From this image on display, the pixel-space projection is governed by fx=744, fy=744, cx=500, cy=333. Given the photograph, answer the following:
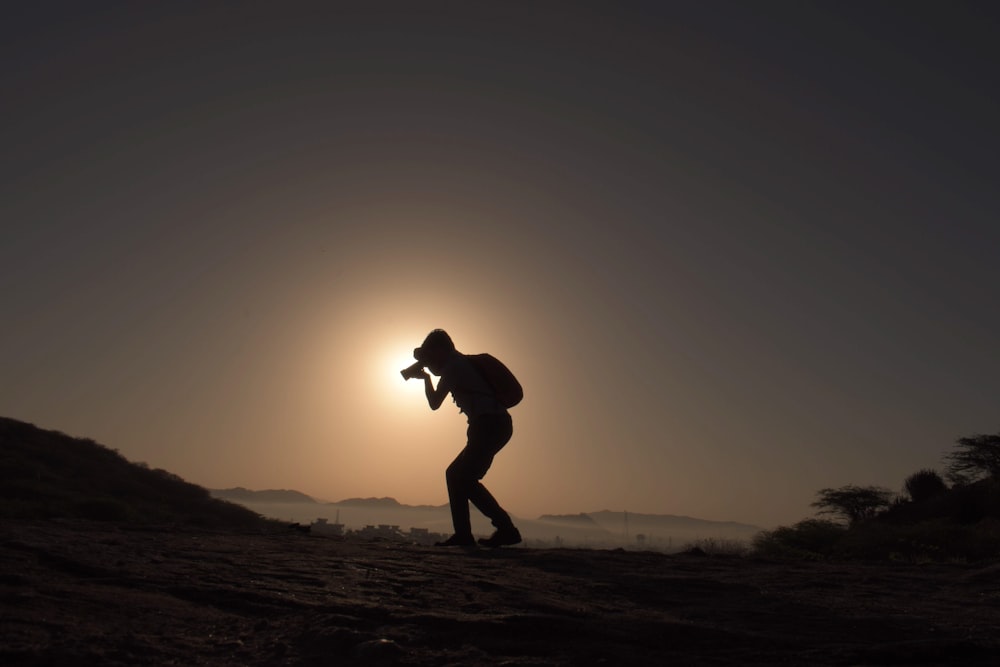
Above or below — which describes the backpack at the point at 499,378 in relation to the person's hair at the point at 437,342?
below

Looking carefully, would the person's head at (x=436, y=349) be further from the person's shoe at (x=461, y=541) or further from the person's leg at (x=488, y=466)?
the person's shoe at (x=461, y=541)

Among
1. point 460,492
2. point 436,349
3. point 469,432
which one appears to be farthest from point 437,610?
point 436,349

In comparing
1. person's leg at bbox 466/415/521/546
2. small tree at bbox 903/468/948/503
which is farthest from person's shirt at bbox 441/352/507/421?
small tree at bbox 903/468/948/503

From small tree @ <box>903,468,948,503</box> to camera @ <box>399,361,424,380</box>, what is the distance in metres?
16.4

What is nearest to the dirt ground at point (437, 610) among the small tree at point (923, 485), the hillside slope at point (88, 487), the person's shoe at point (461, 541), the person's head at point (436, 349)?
the person's shoe at point (461, 541)

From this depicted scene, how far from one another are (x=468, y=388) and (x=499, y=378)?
36 cm

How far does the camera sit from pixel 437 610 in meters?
3.48

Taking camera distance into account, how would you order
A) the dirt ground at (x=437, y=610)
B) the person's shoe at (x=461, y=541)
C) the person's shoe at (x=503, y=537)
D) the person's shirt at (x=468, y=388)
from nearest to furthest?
1. the dirt ground at (x=437, y=610)
2. the person's shoe at (x=461, y=541)
3. the person's shoe at (x=503, y=537)
4. the person's shirt at (x=468, y=388)

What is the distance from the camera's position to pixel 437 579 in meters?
4.38

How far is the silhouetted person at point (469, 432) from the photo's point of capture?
24.9 feet

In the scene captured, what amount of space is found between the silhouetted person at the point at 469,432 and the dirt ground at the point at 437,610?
207 cm

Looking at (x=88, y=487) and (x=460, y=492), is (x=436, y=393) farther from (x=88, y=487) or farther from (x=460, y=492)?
(x=88, y=487)

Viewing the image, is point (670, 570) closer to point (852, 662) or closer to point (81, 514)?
point (852, 662)

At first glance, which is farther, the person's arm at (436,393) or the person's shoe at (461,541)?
the person's arm at (436,393)
